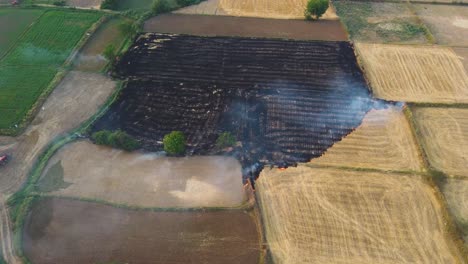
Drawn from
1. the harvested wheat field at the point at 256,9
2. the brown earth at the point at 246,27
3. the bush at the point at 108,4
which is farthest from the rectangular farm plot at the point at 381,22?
the bush at the point at 108,4

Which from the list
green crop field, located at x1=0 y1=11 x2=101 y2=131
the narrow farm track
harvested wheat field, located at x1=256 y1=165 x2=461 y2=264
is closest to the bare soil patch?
harvested wheat field, located at x1=256 y1=165 x2=461 y2=264

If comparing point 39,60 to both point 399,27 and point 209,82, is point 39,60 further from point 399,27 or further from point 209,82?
point 399,27

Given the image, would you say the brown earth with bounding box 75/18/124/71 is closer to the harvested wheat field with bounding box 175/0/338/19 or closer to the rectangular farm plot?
the harvested wheat field with bounding box 175/0/338/19

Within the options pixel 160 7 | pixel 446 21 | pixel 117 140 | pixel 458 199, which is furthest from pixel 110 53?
pixel 446 21

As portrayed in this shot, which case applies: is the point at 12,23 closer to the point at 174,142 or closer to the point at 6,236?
the point at 174,142

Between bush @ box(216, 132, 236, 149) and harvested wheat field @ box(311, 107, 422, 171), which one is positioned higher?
bush @ box(216, 132, 236, 149)

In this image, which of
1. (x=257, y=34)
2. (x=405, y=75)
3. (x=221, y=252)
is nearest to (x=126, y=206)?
(x=221, y=252)

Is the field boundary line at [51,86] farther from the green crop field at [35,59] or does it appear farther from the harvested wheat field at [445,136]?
the harvested wheat field at [445,136]
